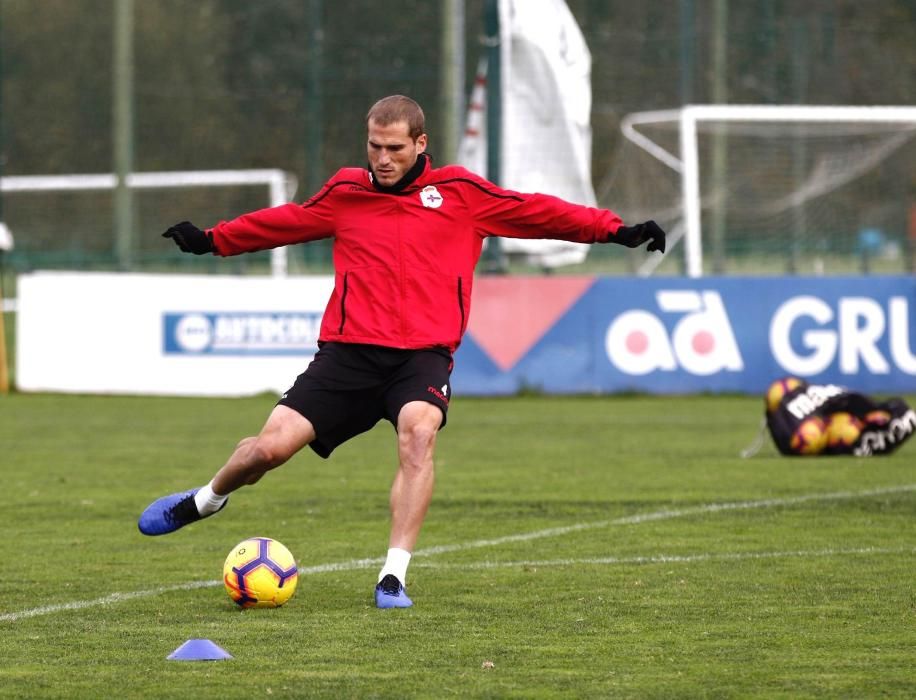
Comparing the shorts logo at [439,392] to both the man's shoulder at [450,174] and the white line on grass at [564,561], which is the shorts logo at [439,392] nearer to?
the man's shoulder at [450,174]

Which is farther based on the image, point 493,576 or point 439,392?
point 493,576

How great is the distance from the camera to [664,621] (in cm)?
675

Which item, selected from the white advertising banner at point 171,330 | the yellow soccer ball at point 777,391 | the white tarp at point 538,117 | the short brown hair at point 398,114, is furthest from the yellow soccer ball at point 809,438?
the white tarp at point 538,117

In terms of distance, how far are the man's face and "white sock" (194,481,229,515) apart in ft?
4.70

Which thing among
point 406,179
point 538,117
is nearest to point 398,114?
point 406,179

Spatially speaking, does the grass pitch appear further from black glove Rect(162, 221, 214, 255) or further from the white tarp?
the white tarp

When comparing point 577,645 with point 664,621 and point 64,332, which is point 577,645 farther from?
point 64,332

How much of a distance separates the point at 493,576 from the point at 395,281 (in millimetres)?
1364

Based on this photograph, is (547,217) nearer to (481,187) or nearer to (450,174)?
(481,187)

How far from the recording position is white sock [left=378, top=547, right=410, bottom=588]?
7180 millimetres

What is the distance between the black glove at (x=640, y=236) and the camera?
24.6ft

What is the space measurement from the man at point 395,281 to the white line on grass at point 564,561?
650mm

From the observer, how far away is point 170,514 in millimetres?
7848

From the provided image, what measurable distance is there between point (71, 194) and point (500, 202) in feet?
95.7
